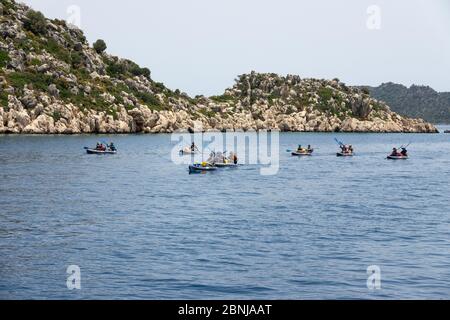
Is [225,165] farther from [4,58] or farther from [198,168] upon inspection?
[4,58]

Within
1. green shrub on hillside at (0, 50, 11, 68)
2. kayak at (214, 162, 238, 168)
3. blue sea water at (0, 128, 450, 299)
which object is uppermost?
green shrub on hillside at (0, 50, 11, 68)

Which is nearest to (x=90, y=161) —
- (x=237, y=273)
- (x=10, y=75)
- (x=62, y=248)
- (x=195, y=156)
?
(x=195, y=156)

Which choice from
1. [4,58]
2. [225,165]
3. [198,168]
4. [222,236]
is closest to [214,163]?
[225,165]

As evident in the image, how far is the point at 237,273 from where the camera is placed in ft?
103

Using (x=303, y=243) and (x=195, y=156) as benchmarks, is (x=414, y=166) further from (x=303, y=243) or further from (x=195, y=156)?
(x=303, y=243)

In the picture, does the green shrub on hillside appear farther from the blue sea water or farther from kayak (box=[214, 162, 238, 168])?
the blue sea water

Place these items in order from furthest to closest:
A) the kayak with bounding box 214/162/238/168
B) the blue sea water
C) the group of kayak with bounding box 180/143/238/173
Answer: the kayak with bounding box 214/162/238/168 < the group of kayak with bounding box 180/143/238/173 < the blue sea water

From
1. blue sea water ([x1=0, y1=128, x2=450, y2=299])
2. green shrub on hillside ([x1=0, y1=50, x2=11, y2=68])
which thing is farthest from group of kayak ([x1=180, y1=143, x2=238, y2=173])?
green shrub on hillside ([x1=0, y1=50, x2=11, y2=68])

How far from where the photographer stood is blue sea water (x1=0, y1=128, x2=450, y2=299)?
95.9 ft

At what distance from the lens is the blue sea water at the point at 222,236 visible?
2923cm

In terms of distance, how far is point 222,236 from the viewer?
40469 millimetres

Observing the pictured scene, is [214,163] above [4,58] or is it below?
below

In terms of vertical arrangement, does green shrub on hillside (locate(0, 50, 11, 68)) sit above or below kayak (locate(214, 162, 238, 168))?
above
